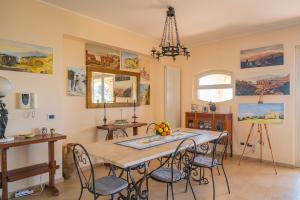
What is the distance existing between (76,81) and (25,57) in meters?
1.00

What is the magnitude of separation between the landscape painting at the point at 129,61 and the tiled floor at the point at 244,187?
2.20m

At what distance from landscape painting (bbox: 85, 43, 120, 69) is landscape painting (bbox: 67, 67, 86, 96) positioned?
25 cm

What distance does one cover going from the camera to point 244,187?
3.18 m

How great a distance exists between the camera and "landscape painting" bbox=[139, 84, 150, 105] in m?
5.06

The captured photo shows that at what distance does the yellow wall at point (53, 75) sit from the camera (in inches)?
114

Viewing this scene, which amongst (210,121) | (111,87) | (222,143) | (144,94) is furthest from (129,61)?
(222,143)

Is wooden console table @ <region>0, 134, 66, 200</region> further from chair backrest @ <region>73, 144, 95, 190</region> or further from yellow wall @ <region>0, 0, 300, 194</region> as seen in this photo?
chair backrest @ <region>73, 144, 95, 190</region>

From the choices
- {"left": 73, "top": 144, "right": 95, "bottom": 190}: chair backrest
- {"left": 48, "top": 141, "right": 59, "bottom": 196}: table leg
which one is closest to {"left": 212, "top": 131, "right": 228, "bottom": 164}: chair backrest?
{"left": 73, "top": 144, "right": 95, "bottom": 190}: chair backrest

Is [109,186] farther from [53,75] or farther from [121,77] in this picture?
[121,77]

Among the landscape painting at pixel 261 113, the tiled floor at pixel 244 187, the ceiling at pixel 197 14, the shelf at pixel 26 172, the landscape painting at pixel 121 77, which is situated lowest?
the tiled floor at pixel 244 187

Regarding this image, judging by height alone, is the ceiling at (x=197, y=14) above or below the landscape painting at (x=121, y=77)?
above

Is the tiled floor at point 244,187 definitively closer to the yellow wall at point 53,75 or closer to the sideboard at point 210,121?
the yellow wall at point 53,75

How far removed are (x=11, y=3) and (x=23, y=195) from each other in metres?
2.59

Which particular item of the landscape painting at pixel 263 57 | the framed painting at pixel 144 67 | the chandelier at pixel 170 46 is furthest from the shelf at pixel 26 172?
the landscape painting at pixel 263 57
